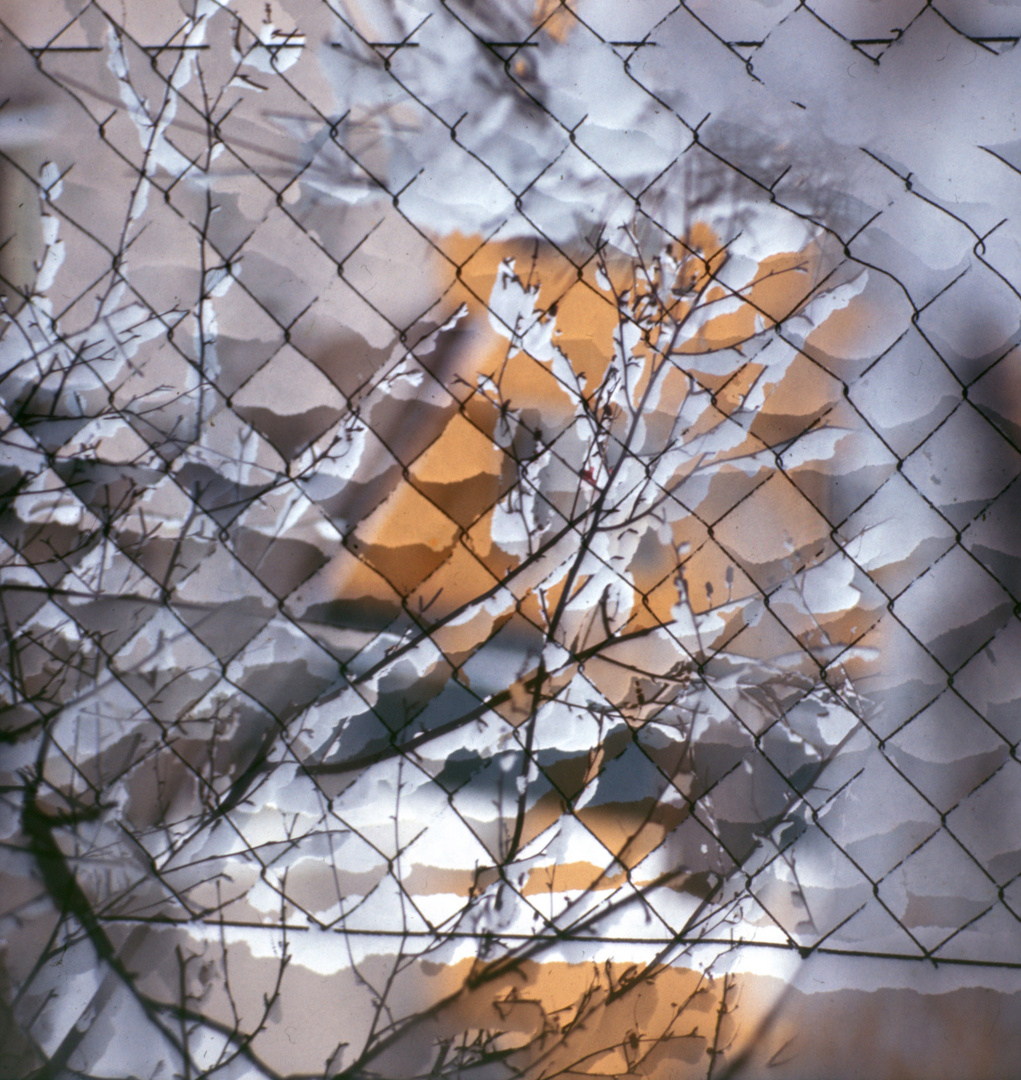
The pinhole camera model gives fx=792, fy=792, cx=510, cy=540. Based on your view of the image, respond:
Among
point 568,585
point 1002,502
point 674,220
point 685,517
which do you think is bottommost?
point 568,585

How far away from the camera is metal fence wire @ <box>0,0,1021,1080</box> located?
111cm

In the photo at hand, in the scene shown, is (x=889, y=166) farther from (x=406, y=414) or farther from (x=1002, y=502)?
(x=406, y=414)

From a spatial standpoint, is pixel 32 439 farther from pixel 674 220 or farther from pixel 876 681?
pixel 876 681

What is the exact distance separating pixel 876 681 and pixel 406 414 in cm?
76

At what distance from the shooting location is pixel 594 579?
44.1 inches

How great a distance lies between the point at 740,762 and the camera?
1109 mm

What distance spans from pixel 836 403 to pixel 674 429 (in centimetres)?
23

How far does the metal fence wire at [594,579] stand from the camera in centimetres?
111

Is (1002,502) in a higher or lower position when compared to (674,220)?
lower

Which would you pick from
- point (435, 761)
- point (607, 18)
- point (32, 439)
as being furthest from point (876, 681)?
point (32, 439)

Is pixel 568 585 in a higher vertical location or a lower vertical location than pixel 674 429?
lower

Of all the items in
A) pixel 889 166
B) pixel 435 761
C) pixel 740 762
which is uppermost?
pixel 889 166

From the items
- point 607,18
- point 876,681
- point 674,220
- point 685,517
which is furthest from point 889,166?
point 876,681

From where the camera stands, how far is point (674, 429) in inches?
43.9
